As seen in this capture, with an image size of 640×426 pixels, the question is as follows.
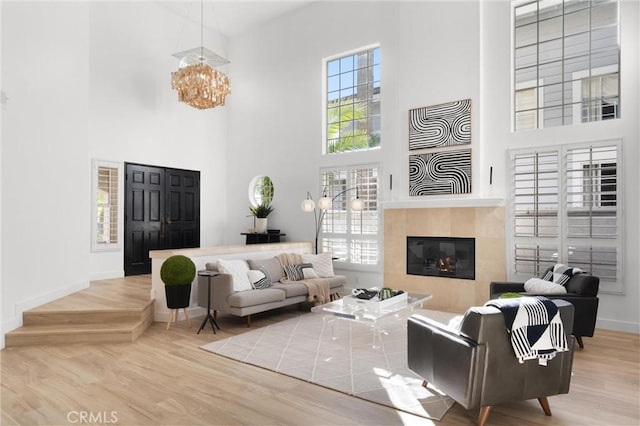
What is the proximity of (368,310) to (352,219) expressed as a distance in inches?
125

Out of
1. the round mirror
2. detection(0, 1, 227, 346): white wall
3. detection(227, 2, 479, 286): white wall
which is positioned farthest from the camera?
the round mirror

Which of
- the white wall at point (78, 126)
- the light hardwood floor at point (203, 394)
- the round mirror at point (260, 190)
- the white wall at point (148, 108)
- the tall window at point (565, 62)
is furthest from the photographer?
the round mirror at point (260, 190)

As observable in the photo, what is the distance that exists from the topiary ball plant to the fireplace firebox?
12.0 ft

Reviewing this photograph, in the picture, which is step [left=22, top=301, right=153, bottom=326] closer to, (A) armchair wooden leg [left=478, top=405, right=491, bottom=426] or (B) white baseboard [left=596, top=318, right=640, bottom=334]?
(A) armchair wooden leg [left=478, top=405, right=491, bottom=426]

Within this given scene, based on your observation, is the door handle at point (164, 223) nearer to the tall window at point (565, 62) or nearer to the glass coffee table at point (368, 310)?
the glass coffee table at point (368, 310)

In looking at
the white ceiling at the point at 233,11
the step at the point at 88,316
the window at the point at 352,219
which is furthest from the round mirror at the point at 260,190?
the step at the point at 88,316

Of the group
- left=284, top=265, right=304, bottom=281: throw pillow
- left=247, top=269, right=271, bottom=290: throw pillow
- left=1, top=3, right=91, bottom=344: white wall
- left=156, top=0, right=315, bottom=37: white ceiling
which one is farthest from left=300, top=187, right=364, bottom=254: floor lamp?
left=156, top=0, right=315, bottom=37: white ceiling

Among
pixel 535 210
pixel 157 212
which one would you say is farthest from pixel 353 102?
pixel 157 212

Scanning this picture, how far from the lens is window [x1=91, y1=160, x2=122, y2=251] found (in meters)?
7.09

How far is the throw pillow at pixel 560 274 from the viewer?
4.72 metres

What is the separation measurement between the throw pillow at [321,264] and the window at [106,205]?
3.55 metres

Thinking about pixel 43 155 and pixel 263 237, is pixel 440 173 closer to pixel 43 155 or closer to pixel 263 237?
pixel 263 237

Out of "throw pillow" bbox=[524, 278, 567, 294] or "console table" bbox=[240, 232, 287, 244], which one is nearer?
"throw pillow" bbox=[524, 278, 567, 294]

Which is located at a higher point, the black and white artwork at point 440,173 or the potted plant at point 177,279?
the black and white artwork at point 440,173
